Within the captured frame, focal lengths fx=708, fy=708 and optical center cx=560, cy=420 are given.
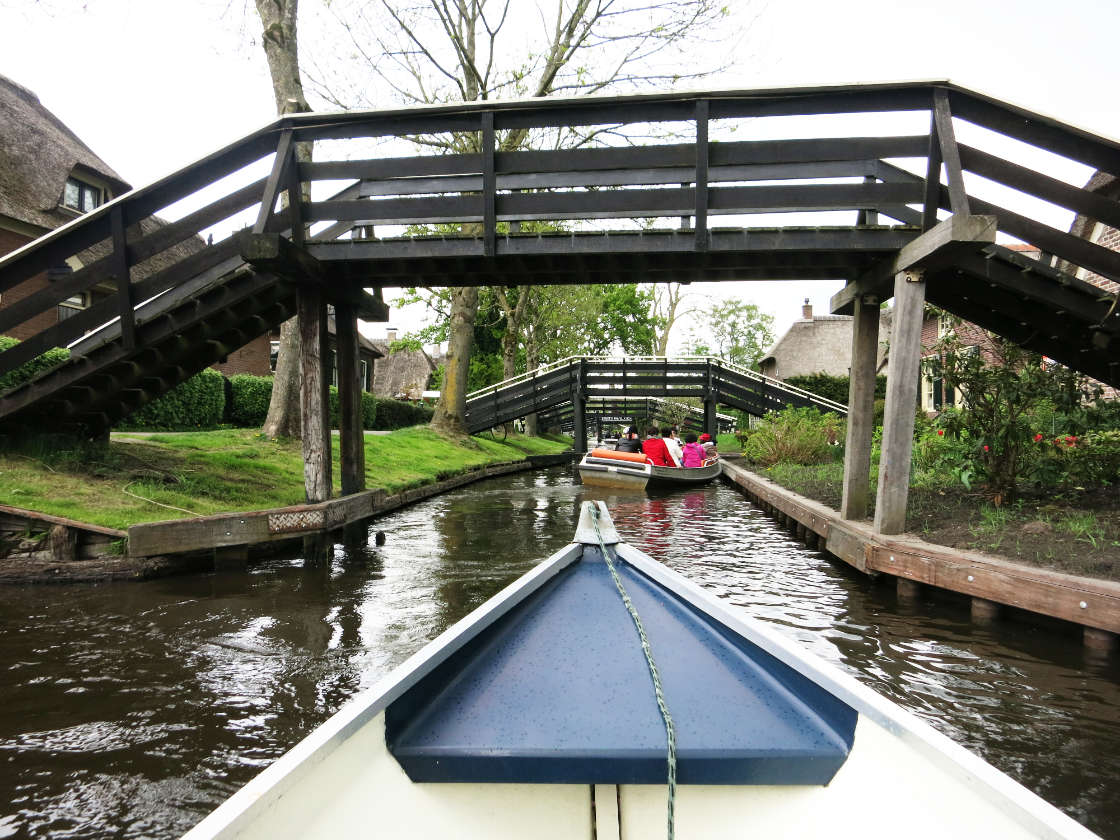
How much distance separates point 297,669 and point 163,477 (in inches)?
205

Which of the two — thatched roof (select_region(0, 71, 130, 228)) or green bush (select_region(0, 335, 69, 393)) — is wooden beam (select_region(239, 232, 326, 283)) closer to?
green bush (select_region(0, 335, 69, 393))

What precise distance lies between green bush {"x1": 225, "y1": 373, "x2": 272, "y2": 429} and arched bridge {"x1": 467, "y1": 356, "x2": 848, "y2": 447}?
7509 mm

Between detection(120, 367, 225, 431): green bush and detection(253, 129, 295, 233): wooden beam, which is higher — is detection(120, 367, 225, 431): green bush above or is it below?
below

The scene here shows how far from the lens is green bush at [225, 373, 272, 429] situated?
743 inches

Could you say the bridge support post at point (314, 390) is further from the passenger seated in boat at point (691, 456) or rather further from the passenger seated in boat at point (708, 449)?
the passenger seated in boat at point (708, 449)

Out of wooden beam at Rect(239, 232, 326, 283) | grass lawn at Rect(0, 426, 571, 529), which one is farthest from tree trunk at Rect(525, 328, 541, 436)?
wooden beam at Rect(239, 232, 326, 283)

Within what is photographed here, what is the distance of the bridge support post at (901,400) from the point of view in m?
6.60

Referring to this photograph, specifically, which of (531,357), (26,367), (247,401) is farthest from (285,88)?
(531,357)

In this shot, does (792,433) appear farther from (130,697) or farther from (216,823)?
(216,823)

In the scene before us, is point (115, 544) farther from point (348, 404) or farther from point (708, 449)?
point (708, 449)

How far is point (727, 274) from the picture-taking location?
8.47 meters

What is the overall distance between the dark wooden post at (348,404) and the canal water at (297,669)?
1297 millimetres

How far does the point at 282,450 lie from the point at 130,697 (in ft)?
27.4

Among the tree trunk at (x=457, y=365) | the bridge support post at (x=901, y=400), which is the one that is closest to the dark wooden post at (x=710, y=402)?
the tree trunk at (x=457, y=365)
